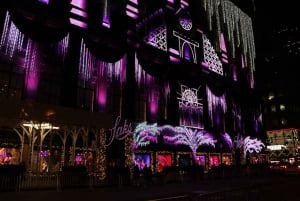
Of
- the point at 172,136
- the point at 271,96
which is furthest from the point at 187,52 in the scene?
the point at 271,96

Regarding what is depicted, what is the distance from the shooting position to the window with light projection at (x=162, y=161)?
31.8m

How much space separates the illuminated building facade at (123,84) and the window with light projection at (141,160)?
124mm

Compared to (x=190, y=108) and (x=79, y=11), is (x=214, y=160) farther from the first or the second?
(x=79, y=11)

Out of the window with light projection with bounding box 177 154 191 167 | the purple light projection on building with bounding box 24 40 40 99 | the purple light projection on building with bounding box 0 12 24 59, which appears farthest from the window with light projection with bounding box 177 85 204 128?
the purple light projection on building with bounding box 0 12 24 59

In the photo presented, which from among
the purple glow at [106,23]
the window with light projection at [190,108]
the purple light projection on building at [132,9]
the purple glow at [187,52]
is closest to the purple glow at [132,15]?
the purple light projection on building at [132,9]

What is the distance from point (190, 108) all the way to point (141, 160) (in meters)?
10.4

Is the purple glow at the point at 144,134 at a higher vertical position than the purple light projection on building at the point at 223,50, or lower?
lower

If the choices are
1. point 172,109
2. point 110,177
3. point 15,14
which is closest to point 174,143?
point 172,109

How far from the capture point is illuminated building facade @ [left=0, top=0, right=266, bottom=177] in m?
22.5

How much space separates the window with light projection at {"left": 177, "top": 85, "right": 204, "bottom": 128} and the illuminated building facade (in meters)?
0.13

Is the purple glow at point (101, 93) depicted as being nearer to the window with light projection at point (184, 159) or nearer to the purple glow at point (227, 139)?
the window with light projection at point (184, 159)

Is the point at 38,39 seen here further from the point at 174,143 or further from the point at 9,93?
the point at 174,143

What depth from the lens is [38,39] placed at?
2306 cm

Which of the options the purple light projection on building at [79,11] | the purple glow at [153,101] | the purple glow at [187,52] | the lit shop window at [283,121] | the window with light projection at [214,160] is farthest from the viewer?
the lit shop window at [283,121]
